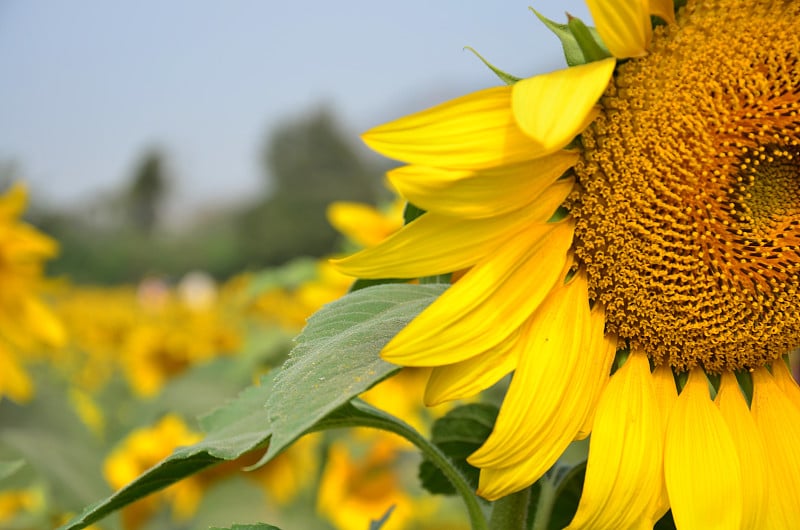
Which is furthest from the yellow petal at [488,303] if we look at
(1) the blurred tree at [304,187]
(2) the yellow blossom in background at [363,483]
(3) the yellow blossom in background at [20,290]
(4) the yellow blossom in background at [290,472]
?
(1) the blurred tree at [304,187]

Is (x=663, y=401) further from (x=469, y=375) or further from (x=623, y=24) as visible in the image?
(x=623, y=24)

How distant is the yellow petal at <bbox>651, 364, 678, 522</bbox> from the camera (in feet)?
2.52

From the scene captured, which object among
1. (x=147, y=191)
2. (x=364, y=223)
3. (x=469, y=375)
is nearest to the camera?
(x=469, y=375)

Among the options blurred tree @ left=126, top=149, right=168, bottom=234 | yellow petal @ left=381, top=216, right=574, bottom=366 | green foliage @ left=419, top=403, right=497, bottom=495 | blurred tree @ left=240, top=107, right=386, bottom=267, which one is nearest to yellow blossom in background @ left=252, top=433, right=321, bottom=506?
green foliage @ left=419, top=403, right=497, bottom=495

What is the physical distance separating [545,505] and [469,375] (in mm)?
198

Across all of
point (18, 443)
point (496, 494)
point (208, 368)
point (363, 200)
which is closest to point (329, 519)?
point (208, 368)

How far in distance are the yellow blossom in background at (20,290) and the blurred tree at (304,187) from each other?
966 inches

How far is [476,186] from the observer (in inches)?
27.4

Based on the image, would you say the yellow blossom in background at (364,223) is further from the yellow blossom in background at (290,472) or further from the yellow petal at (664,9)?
the yellow petal at (664,9)

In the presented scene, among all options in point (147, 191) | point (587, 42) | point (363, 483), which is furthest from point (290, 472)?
point (147, 191)

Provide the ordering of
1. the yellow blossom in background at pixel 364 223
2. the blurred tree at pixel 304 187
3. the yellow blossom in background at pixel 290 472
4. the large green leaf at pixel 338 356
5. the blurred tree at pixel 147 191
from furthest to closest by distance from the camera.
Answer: the blurred tree at pixel 147 191
the blurred tree at pixel 304 187
the yellow blossom in background at pixel 290 472
the yellow blossom in background at pixel 364 223
the large green leaf at pixel 338 356

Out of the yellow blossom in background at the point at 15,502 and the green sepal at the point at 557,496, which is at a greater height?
the yellow blossom in background at the point at 15,502

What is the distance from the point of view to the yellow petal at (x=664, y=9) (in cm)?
76

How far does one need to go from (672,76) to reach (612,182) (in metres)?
0.10
